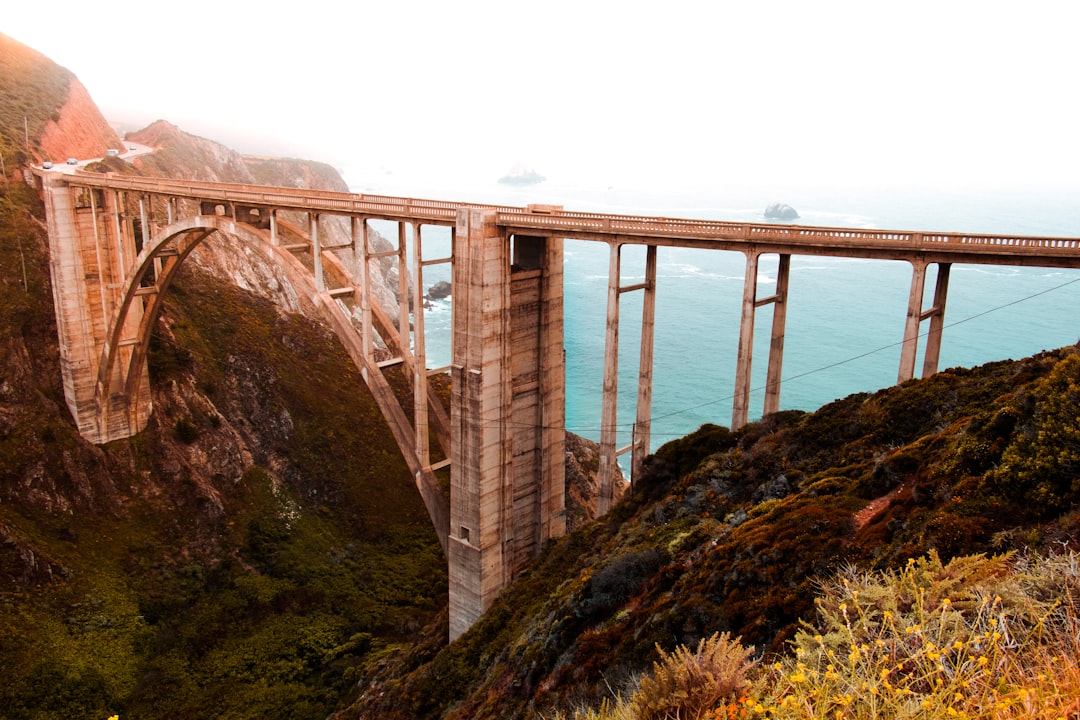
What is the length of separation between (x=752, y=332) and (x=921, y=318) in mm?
3421

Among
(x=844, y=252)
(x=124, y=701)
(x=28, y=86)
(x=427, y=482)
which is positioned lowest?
(x=124, y=701)

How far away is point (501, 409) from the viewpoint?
22578 millimetres

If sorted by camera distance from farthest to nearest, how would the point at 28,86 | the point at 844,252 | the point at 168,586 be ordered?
1. the point at 28,86
2. the point at 168,586
3. the point at 844,252

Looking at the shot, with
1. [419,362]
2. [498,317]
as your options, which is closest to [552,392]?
[498,317]

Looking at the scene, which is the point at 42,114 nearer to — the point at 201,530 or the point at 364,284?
the point at 201,530

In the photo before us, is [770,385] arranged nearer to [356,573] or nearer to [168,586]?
[356,573]

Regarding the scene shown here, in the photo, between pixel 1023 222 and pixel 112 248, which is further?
pixel 1023 222

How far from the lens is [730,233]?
57.0 feet

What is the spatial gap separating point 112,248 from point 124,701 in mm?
17588

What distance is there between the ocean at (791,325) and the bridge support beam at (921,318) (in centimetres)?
2461

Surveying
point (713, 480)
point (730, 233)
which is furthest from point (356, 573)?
point (730, 233)

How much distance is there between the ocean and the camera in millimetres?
54312

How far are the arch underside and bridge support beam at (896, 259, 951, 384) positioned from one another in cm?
1350

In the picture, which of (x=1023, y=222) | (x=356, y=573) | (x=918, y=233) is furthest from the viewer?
(x=1023, y=222)
